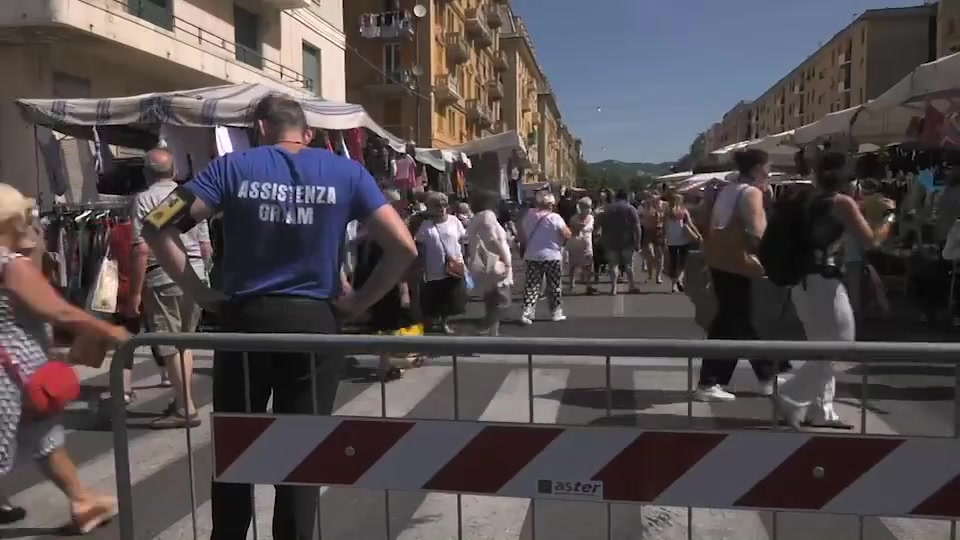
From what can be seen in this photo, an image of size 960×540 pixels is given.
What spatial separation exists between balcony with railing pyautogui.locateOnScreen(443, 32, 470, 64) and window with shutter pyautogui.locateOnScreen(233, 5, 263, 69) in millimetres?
22782

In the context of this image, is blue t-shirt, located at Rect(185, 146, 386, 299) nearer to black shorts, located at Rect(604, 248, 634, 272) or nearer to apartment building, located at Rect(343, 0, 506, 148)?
black shorts, located at Rect(604, 248, 634, 272)

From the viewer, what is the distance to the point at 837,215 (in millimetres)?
4957

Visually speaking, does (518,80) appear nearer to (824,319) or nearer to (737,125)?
(824,319)

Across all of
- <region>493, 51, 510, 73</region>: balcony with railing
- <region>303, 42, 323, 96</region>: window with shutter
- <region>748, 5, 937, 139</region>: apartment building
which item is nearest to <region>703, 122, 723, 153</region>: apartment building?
<region>748, 5, 937, 139</region>: apartment building

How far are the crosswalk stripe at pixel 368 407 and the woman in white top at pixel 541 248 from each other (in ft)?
9.34

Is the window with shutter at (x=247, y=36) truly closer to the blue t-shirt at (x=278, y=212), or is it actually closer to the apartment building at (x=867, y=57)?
the blue t-shirt at (x=278, y=212)

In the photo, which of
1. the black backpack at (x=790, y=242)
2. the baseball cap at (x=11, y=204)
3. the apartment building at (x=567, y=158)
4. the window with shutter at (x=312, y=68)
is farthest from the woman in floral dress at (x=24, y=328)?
the apartment building at (x=567, y=158)

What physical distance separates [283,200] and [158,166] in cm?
307

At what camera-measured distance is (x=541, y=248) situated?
10.0 m

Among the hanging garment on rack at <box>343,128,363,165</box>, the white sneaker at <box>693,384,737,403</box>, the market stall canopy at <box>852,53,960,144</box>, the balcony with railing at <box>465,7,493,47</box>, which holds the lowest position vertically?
the white sneaker at <box>693,384,737,403</box>

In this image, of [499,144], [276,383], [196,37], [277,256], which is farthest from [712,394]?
[196,37]

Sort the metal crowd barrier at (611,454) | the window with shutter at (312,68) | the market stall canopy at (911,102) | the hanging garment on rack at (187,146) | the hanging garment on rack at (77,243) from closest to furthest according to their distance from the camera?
the metal crowd barrier at (611,454) < the market stall canopy at (911,102) < the hanging garment on rack at (187,146) < the hanging garment on rack at (77,243) < the window with shutter at (312,68)

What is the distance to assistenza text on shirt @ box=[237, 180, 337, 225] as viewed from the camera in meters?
2.73

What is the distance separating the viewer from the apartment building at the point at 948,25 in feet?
148
